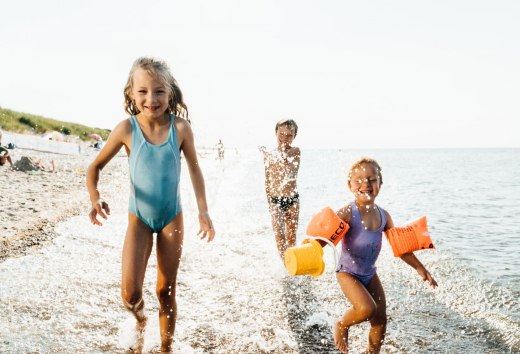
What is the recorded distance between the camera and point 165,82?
10.5ft

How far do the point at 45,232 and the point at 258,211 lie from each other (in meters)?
6.85

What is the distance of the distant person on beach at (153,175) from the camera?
316cm

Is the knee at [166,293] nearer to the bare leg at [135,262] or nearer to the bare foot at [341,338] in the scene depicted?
the bare leg at [135,262]

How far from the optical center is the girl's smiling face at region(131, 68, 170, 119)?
3.14m

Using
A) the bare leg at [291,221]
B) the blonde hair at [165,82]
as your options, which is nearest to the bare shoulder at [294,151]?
the bare leg at [291,221]

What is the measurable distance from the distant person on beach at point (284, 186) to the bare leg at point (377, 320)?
270 centimetres

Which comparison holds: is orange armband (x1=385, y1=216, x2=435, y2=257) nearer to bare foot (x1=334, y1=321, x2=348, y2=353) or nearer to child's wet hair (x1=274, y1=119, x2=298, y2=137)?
bare foot (x1=334, y1=321, x2=348, y2=353)

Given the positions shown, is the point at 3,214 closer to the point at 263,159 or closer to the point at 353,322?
the point at 263,159

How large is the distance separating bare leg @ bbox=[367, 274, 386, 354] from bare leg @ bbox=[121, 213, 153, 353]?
1.66 meters

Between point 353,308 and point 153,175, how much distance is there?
169cm

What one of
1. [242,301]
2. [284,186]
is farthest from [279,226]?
[242,301]

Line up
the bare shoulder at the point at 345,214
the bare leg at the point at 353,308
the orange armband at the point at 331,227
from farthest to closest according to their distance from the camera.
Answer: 1. the bare shoulder at the point at 345,214
2. the orange armband at the point at 331,227
3. the bare leg at the point at 353,308

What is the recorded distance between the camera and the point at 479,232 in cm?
1056

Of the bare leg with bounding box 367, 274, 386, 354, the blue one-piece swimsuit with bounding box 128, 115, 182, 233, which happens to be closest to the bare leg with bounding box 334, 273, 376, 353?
the bare leg with bounding box 367, 274, 386, 354
